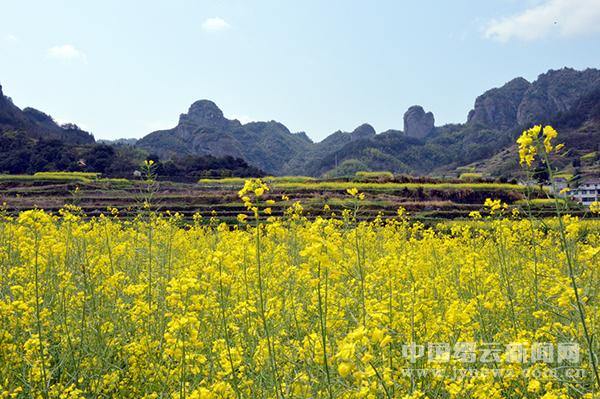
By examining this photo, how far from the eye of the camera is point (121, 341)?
4.23 meters

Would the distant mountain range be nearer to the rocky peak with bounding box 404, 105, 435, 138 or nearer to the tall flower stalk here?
the rocky peak with bounding box 404, 105, 435, 138

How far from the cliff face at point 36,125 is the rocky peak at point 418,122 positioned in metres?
125

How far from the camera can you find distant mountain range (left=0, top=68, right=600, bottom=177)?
101875 millimetres

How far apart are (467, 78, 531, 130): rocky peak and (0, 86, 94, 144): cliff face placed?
135445mm

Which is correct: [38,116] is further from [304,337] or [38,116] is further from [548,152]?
[548,152]

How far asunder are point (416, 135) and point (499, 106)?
32464 millimetres

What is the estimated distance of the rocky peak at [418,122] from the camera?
181m

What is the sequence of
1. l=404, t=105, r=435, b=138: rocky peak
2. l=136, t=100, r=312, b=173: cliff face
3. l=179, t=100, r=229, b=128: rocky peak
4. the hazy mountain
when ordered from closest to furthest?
the hazy mountain
l=136, t=100, r=312, b=173: cliff face
l=179, t=100, r=229, b=128: rocky peak
l=404, t=105, r=435, b=138: rocky peak

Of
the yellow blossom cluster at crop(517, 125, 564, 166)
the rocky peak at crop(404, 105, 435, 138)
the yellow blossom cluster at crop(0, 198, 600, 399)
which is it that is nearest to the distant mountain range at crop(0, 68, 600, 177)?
the rocky peak at crop(404, 105, 435, 138)

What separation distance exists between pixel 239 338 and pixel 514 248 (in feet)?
21.1

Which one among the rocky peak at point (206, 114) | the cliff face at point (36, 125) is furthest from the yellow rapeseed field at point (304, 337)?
the rocky peak at point (206, 114)

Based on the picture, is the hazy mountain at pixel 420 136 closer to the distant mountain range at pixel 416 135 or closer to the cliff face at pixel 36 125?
the distant mountain range at pixel 416 135

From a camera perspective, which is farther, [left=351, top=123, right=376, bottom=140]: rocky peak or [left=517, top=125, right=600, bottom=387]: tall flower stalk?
[left=351, top=123, right=376, bottom=140]: rocky peak

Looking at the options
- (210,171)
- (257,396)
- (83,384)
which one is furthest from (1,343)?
(210,171)
